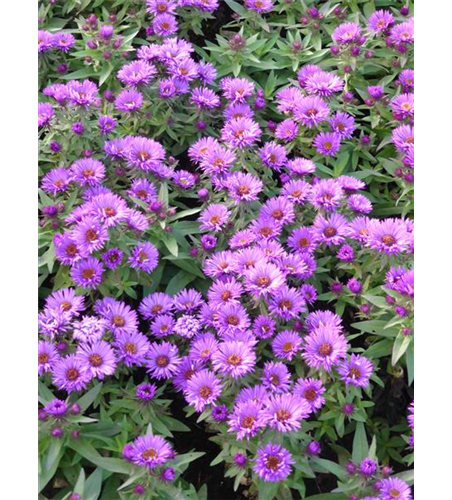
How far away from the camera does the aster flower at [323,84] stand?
2.29 m

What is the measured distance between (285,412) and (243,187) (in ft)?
2.18

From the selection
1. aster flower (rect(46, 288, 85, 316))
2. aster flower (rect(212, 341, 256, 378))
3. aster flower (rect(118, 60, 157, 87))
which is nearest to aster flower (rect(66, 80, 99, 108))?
aster flower (rect(118, 60, 157, 87))

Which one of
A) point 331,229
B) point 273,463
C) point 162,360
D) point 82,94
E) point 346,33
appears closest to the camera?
point 273,463

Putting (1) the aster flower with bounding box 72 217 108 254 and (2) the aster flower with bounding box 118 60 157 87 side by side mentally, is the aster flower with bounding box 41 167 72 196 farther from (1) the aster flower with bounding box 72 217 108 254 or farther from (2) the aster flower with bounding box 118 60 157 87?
(2) the aster flower with bounding box 118 60 157 87

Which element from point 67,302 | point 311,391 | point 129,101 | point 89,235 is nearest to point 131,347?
point 67,302

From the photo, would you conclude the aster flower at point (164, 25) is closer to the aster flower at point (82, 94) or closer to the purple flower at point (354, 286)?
the aster flower at point (82, 94)

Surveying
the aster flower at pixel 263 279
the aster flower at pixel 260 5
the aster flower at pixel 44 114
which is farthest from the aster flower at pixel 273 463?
the aster flower at pixel 260 5

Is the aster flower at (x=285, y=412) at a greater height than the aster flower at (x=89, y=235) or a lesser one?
lesser

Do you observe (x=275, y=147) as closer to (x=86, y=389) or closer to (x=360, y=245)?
(x=360, y=245)

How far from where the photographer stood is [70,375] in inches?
62.4

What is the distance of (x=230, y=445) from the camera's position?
5.33ft

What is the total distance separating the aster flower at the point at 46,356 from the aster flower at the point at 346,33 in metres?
1.41

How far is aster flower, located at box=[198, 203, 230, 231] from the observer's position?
1936mm

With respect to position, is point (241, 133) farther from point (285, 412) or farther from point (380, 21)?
point (285, 412)
